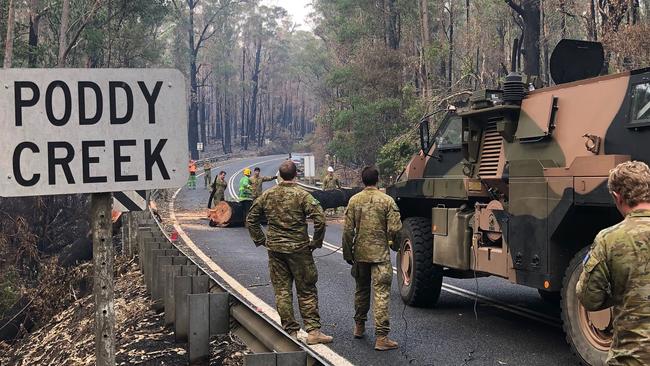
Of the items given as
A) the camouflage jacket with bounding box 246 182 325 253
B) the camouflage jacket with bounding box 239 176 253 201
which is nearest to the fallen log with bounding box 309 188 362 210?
the camouflage jacket with bounding box 239 176 253 201

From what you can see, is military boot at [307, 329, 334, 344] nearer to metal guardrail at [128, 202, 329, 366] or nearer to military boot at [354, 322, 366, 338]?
military boot at [354, 322, 366, 338]

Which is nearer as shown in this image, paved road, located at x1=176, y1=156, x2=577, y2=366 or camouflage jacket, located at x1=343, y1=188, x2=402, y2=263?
paved road, located at x1=176, y1=156, x2=577, y2=366

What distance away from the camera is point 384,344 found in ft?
22.0

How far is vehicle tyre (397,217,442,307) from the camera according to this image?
858 centimetres

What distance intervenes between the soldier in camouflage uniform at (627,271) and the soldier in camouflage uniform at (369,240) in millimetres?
3912

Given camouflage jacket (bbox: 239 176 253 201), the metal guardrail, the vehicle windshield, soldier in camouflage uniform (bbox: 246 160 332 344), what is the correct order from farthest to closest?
camouflage jacket (bbox: 239 176 253 201), the vehicle windshield, soldier in camouflage uniform (bbox: 246 160 332 344), the metal guardrail

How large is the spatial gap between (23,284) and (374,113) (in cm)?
2226

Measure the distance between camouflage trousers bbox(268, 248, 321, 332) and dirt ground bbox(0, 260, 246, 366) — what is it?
0.73 metres

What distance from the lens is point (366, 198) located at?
7.27m

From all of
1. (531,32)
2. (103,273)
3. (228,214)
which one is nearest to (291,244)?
(103,273)

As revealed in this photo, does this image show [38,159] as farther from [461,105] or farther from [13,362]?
[13,362]

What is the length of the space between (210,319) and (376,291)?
1854mm

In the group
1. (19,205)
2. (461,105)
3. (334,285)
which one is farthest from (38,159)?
(19,205)

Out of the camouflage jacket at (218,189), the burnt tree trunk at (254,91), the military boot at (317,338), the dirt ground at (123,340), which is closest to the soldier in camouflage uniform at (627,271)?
the dirt ground at (123,340)
